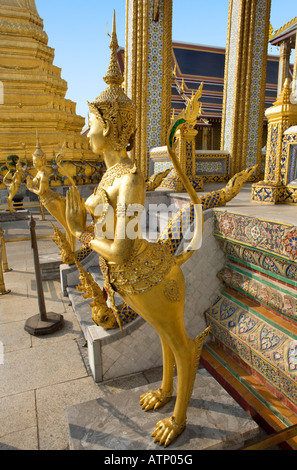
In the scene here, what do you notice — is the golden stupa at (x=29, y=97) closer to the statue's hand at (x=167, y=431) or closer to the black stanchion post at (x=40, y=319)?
the black stanchion post at (x=40, y=319)

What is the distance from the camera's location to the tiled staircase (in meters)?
2.00

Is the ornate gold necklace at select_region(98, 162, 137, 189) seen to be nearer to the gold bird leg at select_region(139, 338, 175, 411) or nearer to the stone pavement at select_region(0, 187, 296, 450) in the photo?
the gold bird leg at select_region(139, 338, 175, 411)

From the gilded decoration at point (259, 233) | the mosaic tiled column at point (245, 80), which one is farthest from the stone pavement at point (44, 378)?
the mosaic tiled column at point (245, 80)

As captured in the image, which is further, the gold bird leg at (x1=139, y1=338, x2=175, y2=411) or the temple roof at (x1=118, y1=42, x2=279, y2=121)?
the temple roof at (x1=118, y1=42, x2=279, y2=121)

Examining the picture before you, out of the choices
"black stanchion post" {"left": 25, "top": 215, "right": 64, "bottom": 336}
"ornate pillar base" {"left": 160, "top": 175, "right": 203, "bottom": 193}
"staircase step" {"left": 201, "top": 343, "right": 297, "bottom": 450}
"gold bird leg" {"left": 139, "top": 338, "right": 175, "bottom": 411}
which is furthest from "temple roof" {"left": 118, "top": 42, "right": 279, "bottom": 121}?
"gold bird leg" {"left": 139, "top": 338, "right": 175, "bottom": 411}

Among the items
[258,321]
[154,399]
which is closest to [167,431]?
[154,399]

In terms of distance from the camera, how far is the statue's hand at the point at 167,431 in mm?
1687

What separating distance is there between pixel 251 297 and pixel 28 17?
18620 millimetres

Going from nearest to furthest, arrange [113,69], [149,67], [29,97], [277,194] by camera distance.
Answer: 1. [113,69]
2. [277,194]
3. [149,67]
4. [29,97]

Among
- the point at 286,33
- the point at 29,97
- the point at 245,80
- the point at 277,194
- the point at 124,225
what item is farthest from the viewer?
the point at 286,33

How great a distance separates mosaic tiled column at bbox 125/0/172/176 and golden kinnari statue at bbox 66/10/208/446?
19.1ft

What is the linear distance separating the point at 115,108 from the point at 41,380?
2.40 meters

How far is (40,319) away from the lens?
11.5 feet

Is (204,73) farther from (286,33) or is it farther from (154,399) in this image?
(154,399)
